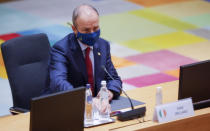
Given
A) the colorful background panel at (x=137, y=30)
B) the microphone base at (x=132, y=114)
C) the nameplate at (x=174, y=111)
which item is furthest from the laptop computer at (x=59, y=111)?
the colorful background panel at (x=137, y=30)

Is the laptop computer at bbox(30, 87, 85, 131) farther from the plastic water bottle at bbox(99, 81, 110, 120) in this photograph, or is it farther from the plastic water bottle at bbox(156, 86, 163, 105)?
the plastic water bottle at bbox(156, 86, 163, 105)

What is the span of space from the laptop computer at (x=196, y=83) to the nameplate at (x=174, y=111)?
0.16 metres

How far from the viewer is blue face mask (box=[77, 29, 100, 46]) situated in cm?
452

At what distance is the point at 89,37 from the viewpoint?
4.53 m

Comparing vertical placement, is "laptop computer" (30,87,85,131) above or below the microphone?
above

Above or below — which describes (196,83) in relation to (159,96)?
above

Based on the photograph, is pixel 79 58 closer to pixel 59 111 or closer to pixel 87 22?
pixel 87 22

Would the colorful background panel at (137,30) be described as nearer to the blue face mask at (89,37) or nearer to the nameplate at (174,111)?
the blue face mask at (89,37)

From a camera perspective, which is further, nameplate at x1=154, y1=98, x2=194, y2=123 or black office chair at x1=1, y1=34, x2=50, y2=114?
black office chair at x1=1, y1=34, x2=50, y2=114

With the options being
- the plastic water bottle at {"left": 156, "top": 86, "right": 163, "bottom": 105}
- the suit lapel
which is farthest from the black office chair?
the plastic water bottle at {"left": 156, "top": 86, "right": 163, "bottom": 105}

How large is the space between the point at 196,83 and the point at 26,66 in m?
1.71

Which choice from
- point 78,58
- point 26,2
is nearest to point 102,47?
point 78,58

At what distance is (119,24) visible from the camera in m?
10.1

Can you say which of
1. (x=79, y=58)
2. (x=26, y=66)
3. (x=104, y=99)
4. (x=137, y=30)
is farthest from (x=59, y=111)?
(x=137, y=30)
